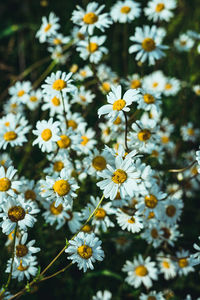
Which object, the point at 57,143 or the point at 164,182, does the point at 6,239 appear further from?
the point at 164,182

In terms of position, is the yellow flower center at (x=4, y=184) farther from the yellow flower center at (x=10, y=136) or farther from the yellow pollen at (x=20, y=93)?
the yellow pollen at (x=20, y=93)

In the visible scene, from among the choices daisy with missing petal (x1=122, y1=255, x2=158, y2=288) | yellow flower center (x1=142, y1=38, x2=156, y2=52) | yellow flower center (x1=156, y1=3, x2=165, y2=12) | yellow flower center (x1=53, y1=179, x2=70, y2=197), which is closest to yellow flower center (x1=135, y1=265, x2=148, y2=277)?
daisy with missing petal (x1=122, y1=255, x2=158, y2=288)

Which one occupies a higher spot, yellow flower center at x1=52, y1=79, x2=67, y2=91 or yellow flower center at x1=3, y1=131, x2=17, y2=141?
yellow flower center at x1=52, y1=79, x2=67, y2=91

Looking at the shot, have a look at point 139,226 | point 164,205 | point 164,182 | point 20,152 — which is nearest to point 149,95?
point 164,182

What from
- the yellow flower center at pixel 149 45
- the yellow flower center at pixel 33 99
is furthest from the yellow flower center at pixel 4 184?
the yellow flower center at pixel 149 45

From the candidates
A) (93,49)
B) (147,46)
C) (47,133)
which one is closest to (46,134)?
(47,133)

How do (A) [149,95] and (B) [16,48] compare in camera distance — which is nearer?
(A) [149,95]

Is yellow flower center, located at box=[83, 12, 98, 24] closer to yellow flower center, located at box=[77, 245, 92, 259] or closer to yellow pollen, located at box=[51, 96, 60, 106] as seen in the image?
yellow pollen, located at box=[51, 96, 60, 106]
